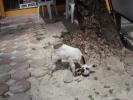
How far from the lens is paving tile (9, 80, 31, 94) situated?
2.60 m

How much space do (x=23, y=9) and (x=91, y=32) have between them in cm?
477

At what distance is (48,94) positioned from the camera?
2.55m

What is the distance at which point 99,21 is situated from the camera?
3.39 m

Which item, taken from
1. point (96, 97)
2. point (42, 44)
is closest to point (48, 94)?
point (96, 97)

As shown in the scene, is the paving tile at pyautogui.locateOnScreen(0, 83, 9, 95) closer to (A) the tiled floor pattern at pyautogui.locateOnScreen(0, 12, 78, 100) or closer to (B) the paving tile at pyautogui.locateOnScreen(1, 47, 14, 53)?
(A) the tiled floor pattern at pyautogui.locateOnScreen(0, 12, 78, 100)

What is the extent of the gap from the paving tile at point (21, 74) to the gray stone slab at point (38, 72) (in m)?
0.08

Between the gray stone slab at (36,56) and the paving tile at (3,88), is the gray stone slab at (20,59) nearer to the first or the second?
the gray stone slab at (36,56)

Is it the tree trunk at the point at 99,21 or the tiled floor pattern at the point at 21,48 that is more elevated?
the tree trunk at the point at 99,21

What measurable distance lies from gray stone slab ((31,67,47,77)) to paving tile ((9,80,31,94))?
0.71ft

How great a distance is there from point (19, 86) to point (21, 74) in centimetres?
33

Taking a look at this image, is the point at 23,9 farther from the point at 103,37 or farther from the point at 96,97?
the point at 96,97

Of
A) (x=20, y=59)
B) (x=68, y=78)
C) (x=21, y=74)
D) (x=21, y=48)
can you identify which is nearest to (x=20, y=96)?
(x=21, y=74)

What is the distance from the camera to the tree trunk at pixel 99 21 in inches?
132

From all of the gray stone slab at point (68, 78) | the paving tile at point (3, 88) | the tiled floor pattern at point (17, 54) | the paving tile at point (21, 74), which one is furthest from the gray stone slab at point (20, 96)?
the gray stone slab at point (68, 78)
